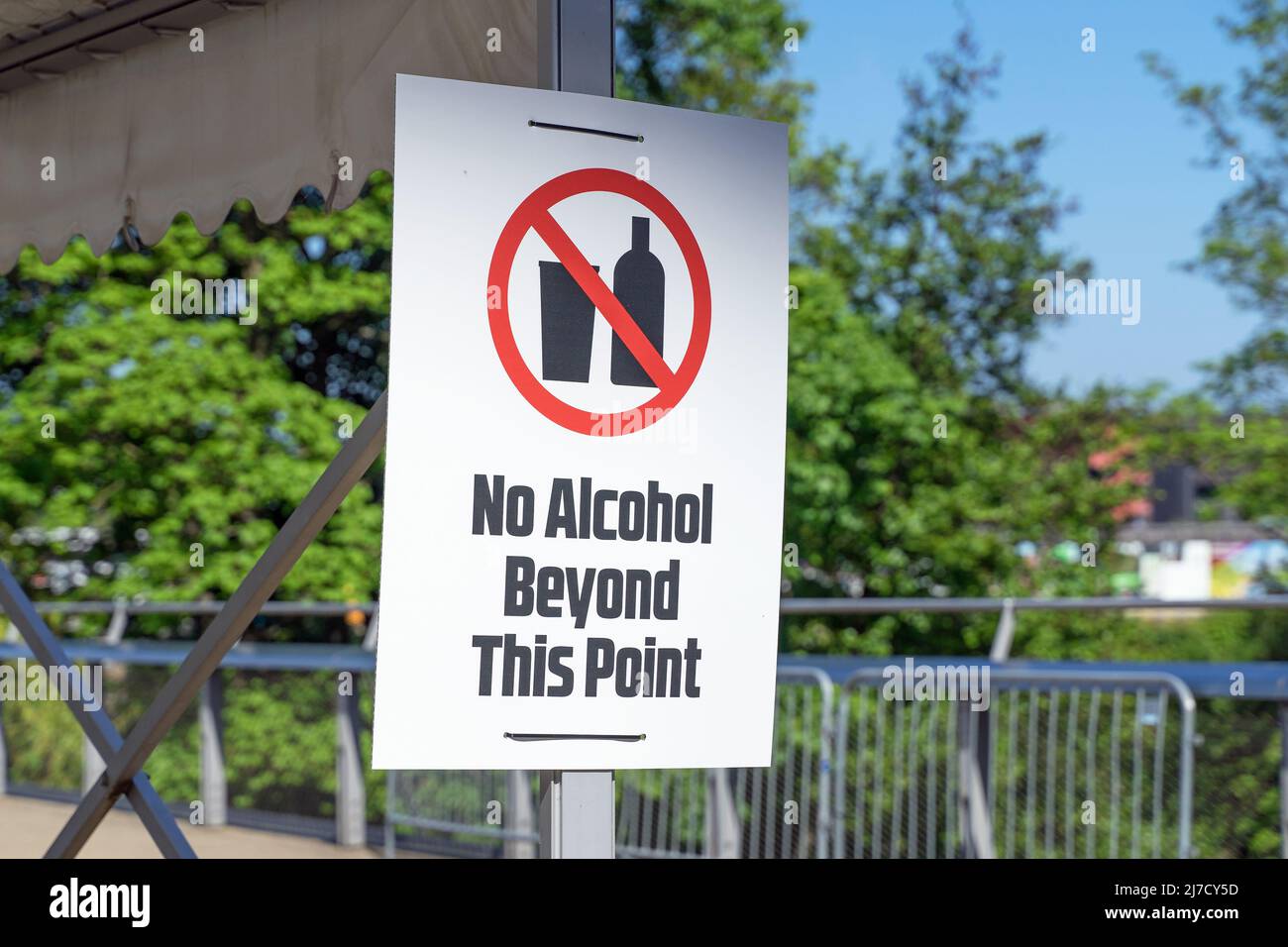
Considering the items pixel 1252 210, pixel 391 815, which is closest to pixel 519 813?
pixel 391 815

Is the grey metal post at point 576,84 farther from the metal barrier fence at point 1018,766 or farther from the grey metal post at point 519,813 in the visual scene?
the grey metal post at point 519,813

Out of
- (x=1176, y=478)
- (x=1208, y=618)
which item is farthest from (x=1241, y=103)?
(x=1176, y=478)

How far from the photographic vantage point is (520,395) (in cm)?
221

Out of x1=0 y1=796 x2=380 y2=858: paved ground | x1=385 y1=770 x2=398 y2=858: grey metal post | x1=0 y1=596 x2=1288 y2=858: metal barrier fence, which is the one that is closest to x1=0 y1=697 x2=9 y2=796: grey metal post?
x1=0 y1=796 x2=380 y2=858: paved ground

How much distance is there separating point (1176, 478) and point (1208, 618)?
34.2 metres

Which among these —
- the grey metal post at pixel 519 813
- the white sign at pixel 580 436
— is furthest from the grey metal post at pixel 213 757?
the white sign at pixel 580 436

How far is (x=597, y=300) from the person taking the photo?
7.44 feet

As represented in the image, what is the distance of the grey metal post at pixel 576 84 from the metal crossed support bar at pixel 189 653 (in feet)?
1.93

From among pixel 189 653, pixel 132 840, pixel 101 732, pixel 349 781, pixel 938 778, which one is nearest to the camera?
pixel 189 653

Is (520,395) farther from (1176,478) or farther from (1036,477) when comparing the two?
(1176,478)

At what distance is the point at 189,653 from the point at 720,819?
190 inches

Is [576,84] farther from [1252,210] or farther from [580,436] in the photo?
[1252,210]

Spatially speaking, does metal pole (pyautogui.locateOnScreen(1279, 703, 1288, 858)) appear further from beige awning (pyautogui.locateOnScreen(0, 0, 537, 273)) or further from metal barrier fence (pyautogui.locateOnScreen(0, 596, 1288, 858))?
beige awning (pyautogui.locateOnScreen(0, 0, 537, 273))

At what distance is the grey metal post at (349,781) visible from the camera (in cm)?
923
